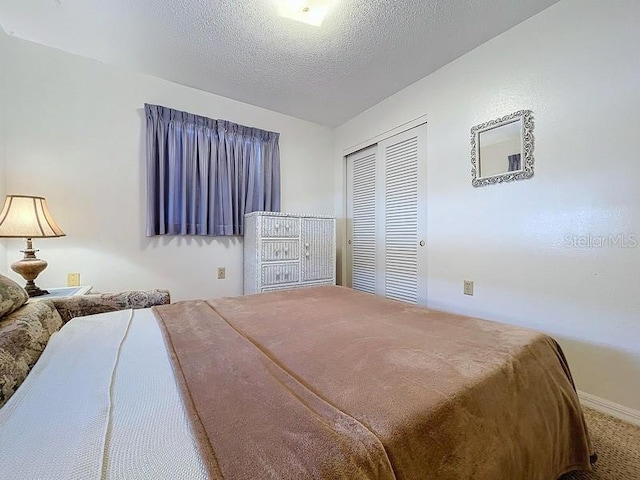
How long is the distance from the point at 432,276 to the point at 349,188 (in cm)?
161

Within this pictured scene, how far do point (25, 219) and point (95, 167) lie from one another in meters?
0.80

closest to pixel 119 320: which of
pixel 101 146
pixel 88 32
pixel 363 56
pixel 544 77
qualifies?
pixel 101 146

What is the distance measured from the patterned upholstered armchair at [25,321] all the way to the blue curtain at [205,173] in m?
1.17

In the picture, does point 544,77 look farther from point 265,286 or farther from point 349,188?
point 265,286

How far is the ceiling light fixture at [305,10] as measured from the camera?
5.62 ft

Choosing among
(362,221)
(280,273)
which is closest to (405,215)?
(362,221)

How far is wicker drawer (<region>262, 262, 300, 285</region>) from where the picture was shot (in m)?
2.62

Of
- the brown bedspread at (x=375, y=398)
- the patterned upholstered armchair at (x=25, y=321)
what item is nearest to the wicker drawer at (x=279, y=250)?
the patterned upholstered armchair at (x=25, y=321)

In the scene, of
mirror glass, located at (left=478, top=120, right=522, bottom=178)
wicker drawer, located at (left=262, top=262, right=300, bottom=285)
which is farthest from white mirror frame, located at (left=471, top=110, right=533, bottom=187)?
wicker drawer, located at (left=262, top=262, right=300, bottom=285)

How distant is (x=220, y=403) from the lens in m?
0.58

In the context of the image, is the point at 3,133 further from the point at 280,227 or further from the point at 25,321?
the point at 280,227

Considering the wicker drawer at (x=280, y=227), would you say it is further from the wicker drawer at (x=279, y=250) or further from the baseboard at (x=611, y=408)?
the baseboard at (x=611, y=408)

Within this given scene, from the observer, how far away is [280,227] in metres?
2.71

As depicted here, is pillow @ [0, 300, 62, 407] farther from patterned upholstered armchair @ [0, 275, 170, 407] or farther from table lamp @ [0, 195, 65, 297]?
table lamp @ [0, 195, 65, 297]
